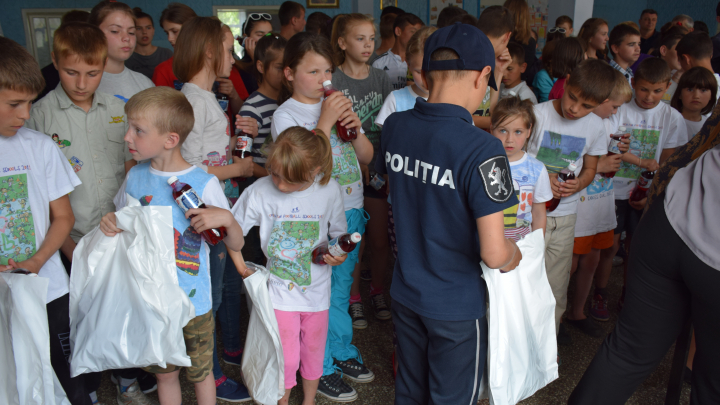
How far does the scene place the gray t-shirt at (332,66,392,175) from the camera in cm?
267

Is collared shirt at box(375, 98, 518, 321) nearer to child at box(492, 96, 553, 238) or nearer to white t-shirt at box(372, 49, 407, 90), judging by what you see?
child at box(492, 96, 553, 238)

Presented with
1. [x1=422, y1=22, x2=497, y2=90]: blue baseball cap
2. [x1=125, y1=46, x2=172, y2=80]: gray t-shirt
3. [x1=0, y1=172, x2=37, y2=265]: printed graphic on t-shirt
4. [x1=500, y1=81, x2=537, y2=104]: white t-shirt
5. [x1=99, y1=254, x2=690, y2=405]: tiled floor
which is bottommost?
[x1=99, y1=254, x2=690, y2=405]: tiled floor

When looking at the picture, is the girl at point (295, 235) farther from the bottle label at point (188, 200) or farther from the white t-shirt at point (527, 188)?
the white t-shirt at point (527, 188)

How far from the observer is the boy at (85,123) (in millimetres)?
1909

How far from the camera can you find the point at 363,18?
2711mm

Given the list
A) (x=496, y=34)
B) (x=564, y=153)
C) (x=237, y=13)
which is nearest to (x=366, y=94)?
(x=496, y=34)

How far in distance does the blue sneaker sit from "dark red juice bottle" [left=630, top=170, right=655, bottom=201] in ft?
8.30

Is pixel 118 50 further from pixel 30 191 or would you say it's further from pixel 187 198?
pixel 187 198

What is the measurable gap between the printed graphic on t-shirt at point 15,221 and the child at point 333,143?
1024 millimetres

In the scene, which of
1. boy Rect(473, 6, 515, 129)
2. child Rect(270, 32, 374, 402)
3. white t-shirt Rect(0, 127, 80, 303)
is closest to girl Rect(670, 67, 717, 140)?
boy Rect(473, 6, 515, 129)

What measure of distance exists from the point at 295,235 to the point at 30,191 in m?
1.01

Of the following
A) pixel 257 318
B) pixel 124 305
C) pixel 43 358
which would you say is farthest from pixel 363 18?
pixel 43 358

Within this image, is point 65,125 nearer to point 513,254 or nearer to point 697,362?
point 513,254

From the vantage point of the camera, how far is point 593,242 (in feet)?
9.04
